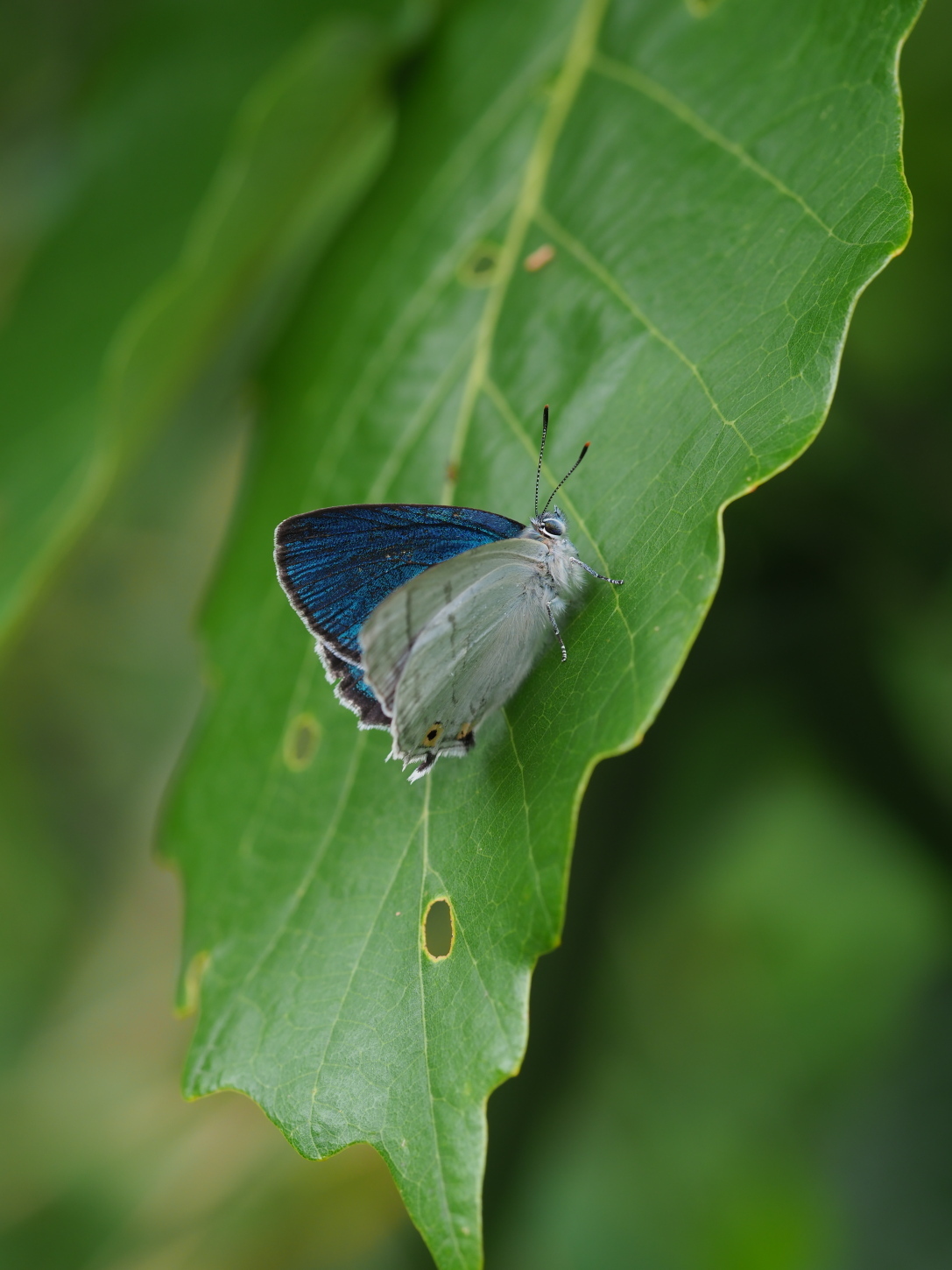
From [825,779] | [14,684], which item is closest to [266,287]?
[825,779]

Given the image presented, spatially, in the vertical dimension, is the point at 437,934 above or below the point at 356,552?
below

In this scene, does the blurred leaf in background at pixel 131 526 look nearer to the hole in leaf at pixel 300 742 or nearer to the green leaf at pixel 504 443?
the green leaf at pixel 504 443

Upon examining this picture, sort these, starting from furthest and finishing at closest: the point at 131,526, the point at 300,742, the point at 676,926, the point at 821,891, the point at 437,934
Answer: the point at 131,526, the point at 821,891, the point at 676,926, the point at 300,742, the point at 437,934

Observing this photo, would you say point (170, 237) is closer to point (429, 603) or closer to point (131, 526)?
point (429, 603)

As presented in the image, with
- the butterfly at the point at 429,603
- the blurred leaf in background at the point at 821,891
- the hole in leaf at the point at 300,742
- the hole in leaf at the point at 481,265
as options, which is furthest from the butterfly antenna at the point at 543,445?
the blurred leaf in background at the point at 821,891

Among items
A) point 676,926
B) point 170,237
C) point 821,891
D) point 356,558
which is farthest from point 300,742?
point 821,891

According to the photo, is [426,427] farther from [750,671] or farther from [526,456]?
[750,671]
